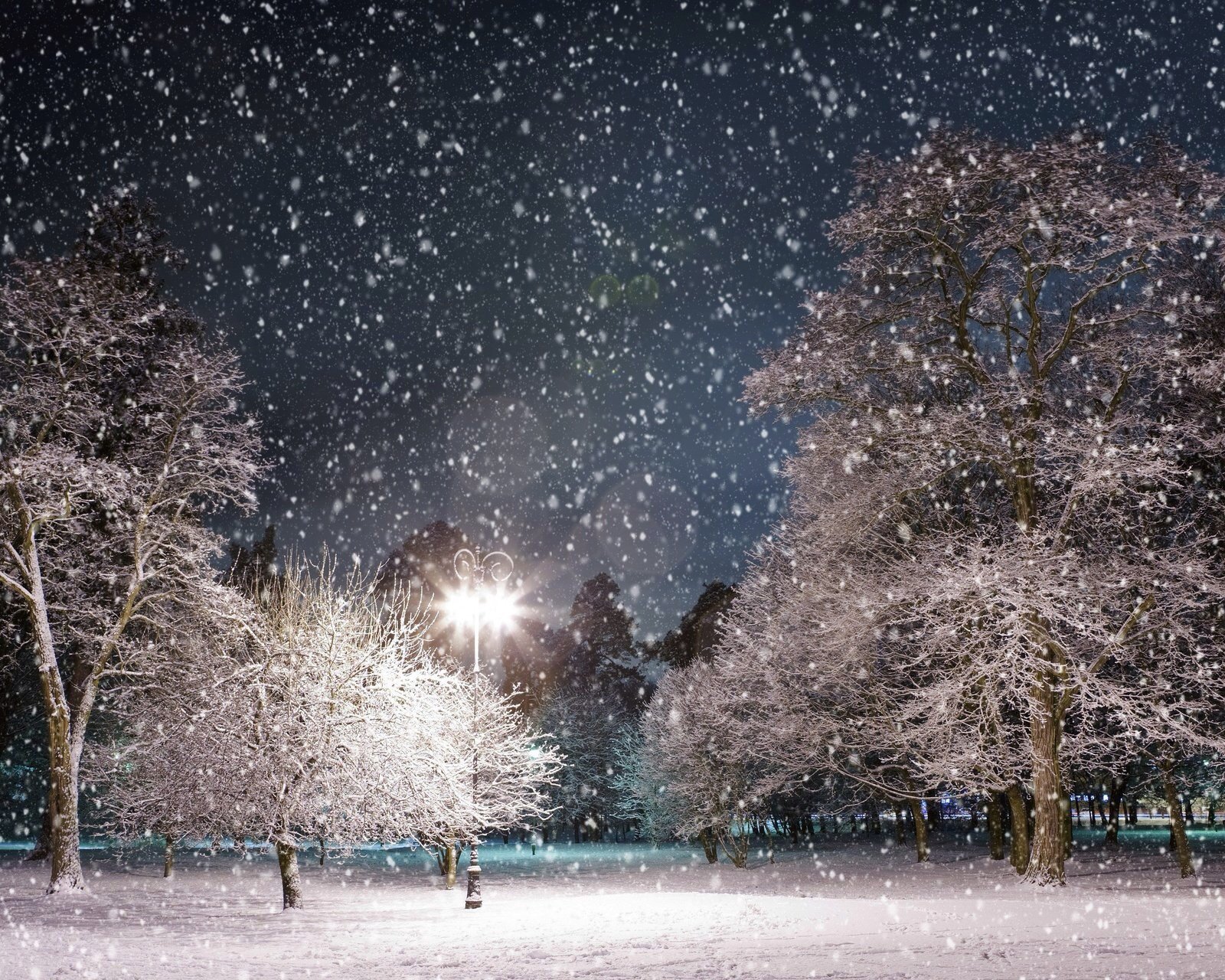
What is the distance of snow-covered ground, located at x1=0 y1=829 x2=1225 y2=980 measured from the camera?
889cm

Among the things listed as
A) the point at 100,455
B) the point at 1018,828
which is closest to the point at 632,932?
the point at 1018,828

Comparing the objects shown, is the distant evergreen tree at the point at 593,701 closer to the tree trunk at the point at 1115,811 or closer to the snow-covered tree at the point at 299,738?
the tree trunk at the point at 1115,811

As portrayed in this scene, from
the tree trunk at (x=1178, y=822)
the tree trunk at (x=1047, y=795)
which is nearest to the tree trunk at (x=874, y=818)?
the tree trunk at (x=1178, y=822)

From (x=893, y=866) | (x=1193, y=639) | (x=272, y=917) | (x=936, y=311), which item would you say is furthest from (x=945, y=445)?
(x=893, y=866)

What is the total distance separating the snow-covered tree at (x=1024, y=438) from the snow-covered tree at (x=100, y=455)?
11.9 metres

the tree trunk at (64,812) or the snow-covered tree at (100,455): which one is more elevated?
the snow-covered tree at (100,455)

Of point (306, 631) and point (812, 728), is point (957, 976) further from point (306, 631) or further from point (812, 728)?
point (812, 728)

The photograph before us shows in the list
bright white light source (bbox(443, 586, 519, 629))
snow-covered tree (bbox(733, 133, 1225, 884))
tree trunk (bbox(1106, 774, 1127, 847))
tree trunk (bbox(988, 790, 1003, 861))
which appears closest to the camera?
snow-covered tree (bbox(733, 133, 1225, 884))

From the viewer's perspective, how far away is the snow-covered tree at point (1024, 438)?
47.8 ft

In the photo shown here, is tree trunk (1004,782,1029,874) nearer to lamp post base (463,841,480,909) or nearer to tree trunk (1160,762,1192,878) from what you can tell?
tree trunk (1160,762,1192,878)

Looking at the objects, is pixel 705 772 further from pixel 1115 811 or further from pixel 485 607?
pixel 1115 811

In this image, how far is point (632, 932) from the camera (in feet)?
38.5

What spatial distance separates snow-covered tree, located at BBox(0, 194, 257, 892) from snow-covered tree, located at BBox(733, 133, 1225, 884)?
1187 centimetres

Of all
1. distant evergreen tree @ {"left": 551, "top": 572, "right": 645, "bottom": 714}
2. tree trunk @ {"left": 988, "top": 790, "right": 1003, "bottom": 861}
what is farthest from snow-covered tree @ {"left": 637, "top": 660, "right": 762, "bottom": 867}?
distant evergreen tree @ {"left": 551, "top": 572, "right": 645, "bottom": 714}
